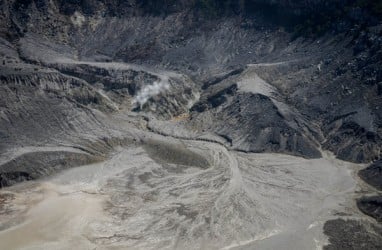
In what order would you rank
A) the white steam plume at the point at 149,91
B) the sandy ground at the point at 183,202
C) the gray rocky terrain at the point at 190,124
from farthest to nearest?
the white steam plume at the point at 149,91 < the gray rocky terrain at the point at 190,124 < the sandy ground at the point at 183,202

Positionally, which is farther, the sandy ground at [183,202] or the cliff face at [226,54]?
the cliff face at [226,54]

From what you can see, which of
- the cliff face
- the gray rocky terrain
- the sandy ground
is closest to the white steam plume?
the gray rocky terrain

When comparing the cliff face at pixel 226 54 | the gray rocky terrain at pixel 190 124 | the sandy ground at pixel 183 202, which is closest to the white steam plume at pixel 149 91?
the gray rocky terrain at pixel 190 124

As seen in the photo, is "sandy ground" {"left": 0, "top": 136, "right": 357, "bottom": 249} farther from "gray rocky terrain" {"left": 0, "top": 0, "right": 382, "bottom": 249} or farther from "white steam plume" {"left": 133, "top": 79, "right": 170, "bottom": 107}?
"white steam plume" {"left": 133, "top": 79, "right": 170, "bottom": 107}

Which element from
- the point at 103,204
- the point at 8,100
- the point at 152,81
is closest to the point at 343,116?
the point at 152,81

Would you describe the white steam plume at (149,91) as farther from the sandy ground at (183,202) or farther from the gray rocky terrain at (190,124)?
the sandy ground at (183,202)

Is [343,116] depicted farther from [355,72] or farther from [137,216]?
[137,216]

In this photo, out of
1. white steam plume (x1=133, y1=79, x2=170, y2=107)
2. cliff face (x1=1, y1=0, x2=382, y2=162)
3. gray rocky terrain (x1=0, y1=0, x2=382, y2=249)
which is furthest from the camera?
white steam plume (x1=133, y1=79, x2=170, y2=107)
